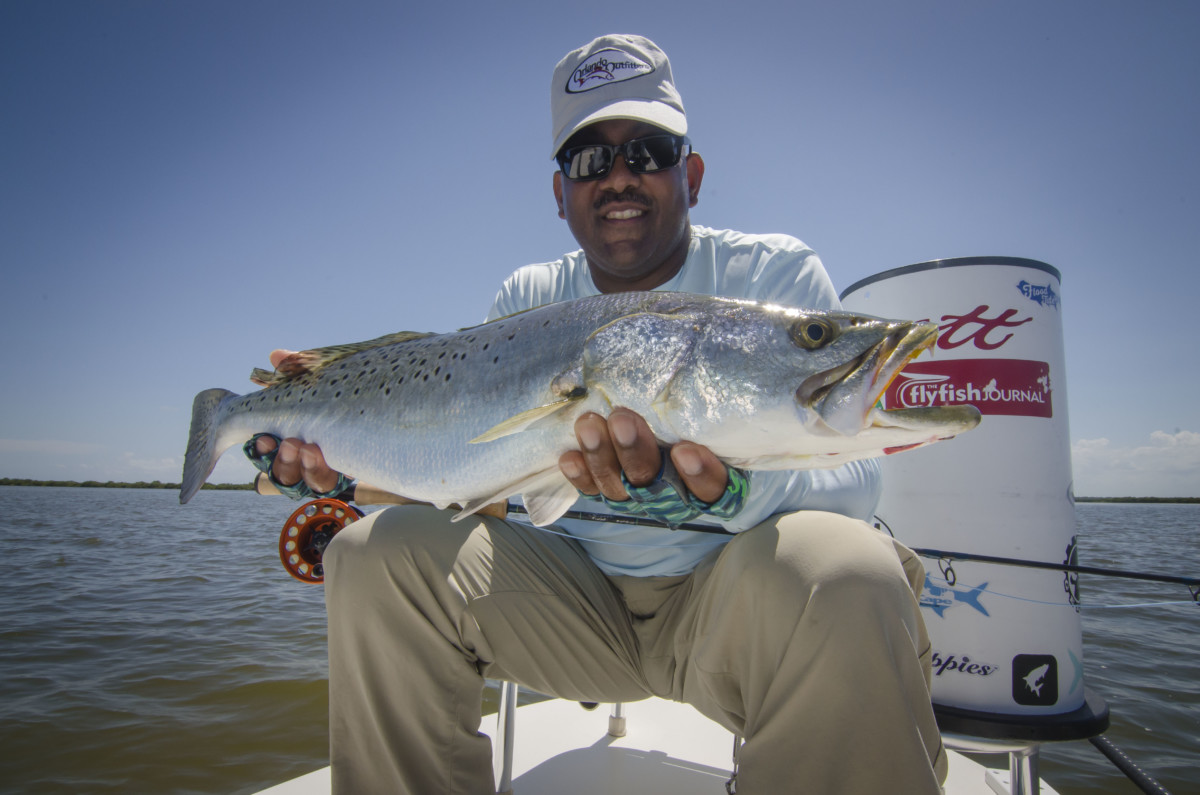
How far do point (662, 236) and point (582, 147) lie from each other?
61cm

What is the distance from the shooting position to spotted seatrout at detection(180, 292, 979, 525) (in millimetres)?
1646

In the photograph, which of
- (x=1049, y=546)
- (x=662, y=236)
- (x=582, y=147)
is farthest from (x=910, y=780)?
(x=582, y=147)

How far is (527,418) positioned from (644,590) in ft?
3.35

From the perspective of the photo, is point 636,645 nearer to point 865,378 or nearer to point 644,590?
point 644,590

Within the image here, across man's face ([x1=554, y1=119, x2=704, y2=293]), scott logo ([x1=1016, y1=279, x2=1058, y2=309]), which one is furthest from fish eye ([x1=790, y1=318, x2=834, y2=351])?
scott logo ([x1=1016, y1=279, x2=1058, y2=309])

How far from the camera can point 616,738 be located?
349cm

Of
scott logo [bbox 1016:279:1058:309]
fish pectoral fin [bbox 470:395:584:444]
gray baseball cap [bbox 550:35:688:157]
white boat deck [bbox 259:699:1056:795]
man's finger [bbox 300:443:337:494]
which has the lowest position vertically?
white boat deck [bbox 259:699:1056:795]

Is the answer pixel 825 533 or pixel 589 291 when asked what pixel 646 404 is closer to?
pixel 825 533

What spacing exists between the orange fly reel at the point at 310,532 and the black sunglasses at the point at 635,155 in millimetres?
2205

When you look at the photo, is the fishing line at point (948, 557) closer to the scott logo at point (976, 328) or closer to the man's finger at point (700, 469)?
the man's finger at point (700, 469)

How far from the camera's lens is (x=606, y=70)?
293cm

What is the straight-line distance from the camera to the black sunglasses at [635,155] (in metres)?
2.87

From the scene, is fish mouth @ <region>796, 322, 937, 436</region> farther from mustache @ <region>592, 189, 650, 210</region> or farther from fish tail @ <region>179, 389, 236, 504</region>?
fish tail @ <region>179, 389, 236, 504</region>

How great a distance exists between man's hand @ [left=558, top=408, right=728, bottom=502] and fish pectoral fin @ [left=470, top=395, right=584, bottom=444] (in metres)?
0.08
